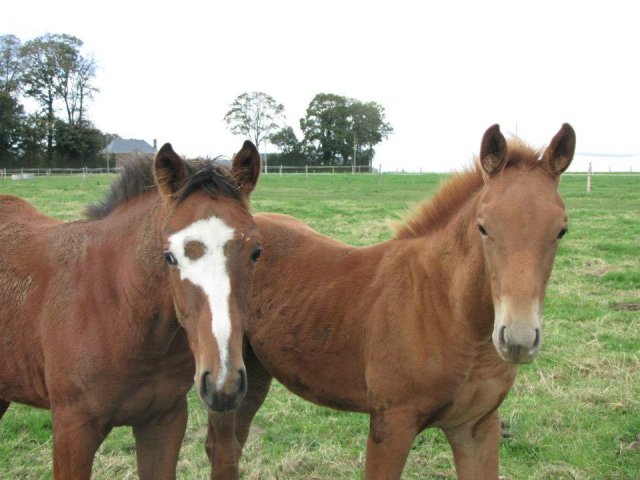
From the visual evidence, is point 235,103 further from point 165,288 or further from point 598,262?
point 165,288

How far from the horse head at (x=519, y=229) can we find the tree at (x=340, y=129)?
173 feet

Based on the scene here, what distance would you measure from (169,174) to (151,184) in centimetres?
49

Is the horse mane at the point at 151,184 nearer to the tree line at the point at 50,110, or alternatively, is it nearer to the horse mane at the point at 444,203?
the horse mane at the point at 444,203

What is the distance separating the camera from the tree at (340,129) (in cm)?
5600

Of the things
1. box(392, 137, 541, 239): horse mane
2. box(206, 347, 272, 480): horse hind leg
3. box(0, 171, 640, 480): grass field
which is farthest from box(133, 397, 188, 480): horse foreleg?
box(392, 137, 541, 239): horse mane

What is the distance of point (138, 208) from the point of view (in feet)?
10.1

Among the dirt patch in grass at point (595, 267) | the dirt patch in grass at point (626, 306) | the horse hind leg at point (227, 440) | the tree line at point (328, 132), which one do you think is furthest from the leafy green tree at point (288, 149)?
the horse hind leg at point (227, 440)

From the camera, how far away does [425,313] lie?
3.03 m

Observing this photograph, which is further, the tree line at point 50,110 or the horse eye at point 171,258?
the tree line at point 50,110

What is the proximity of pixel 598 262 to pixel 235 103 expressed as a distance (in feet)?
153

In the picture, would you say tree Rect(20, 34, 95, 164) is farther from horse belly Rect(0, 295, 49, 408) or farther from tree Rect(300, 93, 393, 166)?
horse belly Rect(0, 295, 49, 408)

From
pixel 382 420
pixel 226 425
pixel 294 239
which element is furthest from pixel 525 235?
pixel 226 425

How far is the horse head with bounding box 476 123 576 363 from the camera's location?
2.26m

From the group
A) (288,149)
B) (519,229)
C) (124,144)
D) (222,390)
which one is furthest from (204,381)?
(124,144)
